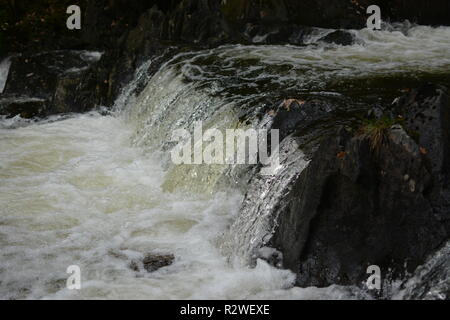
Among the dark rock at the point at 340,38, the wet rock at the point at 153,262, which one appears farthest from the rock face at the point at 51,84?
the wet rock at the point at 153,262

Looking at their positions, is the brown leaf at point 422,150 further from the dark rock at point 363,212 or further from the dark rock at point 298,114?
the dark rock at point 298,114

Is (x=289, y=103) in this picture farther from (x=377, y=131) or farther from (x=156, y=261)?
(x=156, y=261)

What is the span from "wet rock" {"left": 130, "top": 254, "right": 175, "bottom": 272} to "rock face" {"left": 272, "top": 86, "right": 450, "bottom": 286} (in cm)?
149

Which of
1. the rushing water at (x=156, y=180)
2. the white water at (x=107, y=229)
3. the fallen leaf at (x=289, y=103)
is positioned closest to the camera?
the white water at (x=107, y=229)

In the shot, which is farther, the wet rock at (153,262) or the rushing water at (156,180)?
the wet rock at (153,262)

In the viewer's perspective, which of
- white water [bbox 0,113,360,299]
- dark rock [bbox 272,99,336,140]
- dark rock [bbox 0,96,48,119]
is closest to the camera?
white water [bbox 0,113,360,299]

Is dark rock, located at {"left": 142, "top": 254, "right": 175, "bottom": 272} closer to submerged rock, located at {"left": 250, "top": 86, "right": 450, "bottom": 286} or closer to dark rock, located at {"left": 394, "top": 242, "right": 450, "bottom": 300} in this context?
submerged rock, located at {"left": 250, "top": 86, "right": 450, "bottom": 286}

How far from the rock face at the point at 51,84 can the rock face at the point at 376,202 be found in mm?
8192

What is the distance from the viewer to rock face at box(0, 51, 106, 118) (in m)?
12.3

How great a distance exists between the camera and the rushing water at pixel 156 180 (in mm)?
5656

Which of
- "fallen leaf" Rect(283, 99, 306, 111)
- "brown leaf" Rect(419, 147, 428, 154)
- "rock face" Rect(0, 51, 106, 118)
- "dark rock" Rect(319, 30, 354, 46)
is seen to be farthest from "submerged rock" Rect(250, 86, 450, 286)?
"rock face" Rect(0, 51, 106, 118)

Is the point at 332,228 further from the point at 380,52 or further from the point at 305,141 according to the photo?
the point at 380,52

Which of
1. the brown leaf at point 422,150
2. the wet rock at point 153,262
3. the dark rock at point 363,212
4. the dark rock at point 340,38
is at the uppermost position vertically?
the dark rock at point 340,38

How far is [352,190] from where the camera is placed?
4957mm
